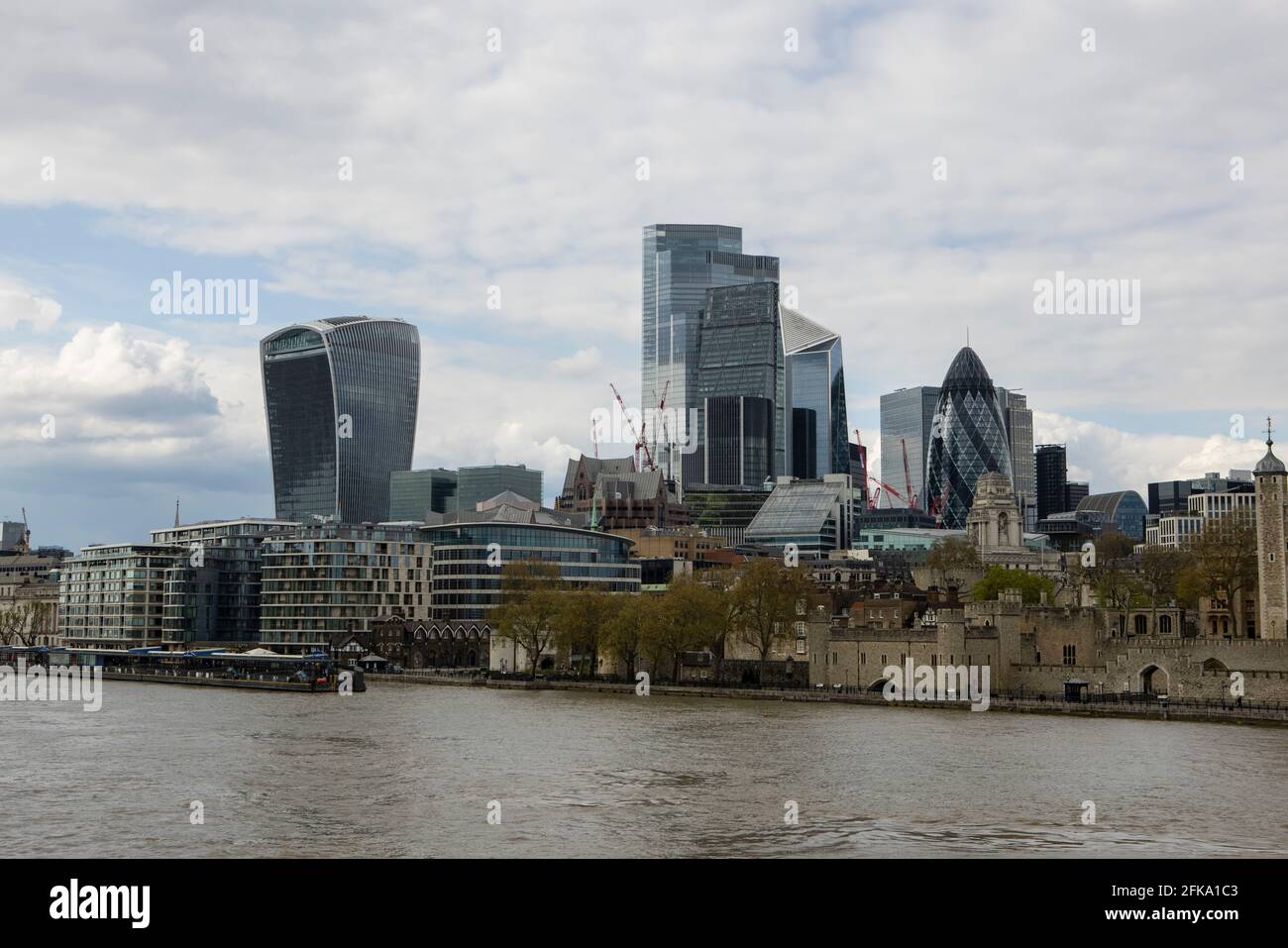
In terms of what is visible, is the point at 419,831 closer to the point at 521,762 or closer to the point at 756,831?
the point at 756,831

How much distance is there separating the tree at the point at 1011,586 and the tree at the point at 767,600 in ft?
86.3

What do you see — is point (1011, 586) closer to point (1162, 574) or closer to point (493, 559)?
point (1162, 574)

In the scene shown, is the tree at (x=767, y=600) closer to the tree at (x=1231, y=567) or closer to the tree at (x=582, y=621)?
the tree at (x=582, y=621)

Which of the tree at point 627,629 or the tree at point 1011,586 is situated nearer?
the tree at point 627,629

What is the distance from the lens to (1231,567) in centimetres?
12581

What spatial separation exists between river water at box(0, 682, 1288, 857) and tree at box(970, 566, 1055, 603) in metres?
53.8

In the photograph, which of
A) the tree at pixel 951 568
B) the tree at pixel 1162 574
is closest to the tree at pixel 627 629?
the tree at pixel 951 568

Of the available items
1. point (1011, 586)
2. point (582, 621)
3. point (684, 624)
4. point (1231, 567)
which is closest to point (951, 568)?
point (1011, 586)

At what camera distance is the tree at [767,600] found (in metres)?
122

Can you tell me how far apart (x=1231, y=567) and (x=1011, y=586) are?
84.6ft

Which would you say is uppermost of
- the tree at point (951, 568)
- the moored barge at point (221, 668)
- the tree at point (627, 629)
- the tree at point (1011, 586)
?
the tree at point (951, 568)

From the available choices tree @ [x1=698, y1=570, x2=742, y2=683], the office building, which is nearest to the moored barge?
the office building

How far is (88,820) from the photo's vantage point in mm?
46312
